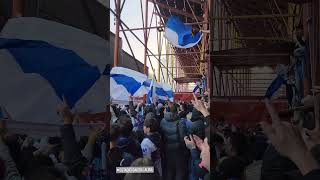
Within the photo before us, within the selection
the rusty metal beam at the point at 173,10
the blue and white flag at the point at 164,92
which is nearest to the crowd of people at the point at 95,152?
the blue and white flag at the point at 164,92

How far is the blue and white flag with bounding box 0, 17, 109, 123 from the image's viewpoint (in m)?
2.24

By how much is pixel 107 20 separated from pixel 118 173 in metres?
0.75

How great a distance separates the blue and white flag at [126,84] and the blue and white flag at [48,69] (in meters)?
0.16

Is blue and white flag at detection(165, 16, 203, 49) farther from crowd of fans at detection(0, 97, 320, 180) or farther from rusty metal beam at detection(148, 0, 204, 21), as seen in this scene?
crowd of fans at detection(0, 97, 320, 180)

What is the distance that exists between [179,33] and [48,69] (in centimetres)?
69

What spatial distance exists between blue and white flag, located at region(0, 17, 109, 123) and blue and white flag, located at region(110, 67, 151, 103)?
16 cm

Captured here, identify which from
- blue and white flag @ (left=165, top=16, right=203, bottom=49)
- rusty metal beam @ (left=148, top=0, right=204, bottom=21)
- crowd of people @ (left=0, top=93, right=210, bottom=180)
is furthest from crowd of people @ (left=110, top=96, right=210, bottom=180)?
rusty metal beam @ (left=148, top=0, right=204, bottom=21)

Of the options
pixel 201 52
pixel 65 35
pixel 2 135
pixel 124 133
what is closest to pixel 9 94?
pixel 2 135

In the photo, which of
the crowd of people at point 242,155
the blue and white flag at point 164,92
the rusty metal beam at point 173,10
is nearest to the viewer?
the crowd of people at point 242,155

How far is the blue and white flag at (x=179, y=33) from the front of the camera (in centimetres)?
242

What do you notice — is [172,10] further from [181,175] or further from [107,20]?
[181,175]

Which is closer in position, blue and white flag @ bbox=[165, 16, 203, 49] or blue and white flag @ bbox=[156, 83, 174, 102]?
blue and white flag @ bbox=[165, 16, 203, 49]

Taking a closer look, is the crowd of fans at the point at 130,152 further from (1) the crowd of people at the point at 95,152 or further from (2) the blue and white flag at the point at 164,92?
(2) the blue and white flag at the point at 164,92

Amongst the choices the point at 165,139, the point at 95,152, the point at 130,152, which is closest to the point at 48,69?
the point at 95,152
